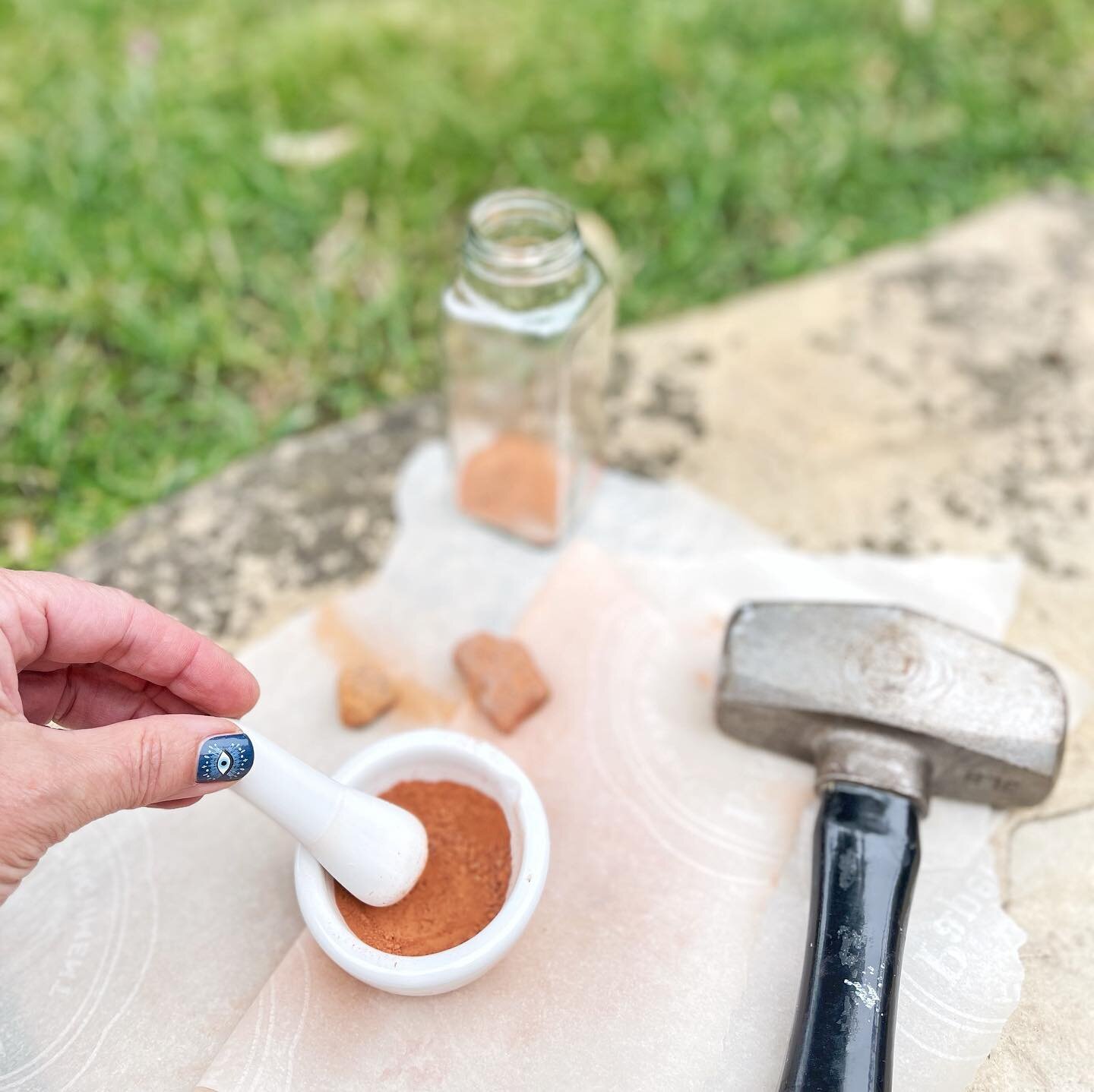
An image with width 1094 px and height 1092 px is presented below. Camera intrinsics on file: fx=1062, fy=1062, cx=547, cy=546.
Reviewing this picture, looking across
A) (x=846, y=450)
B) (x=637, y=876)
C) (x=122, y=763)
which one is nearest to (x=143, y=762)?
(x=122, y=763)

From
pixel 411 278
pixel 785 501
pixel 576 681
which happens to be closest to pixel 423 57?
pixel 411 278

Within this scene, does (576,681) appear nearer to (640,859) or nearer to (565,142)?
(640,859)

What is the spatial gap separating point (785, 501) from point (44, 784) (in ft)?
4.52

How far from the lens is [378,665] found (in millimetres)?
1735

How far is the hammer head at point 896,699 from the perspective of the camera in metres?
1.43

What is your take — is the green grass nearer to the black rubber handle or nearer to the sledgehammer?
the sledgehammer

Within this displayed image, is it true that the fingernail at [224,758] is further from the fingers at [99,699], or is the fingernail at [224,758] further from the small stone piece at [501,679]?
the small stone piece at [501,679]

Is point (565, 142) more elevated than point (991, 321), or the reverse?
point (565, 142)

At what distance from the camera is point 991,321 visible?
2.36 metres

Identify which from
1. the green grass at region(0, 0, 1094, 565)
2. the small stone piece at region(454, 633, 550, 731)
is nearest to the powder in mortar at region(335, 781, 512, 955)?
the small stone piece at region(454, 633, 550, 731)

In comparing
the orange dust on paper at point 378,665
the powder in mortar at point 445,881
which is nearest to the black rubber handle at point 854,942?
the powder in mortar at point 445,881

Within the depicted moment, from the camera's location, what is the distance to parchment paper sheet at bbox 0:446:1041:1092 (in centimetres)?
132

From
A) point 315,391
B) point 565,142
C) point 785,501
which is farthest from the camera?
point 565,142

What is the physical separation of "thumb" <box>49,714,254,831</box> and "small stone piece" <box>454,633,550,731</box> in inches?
18.2
